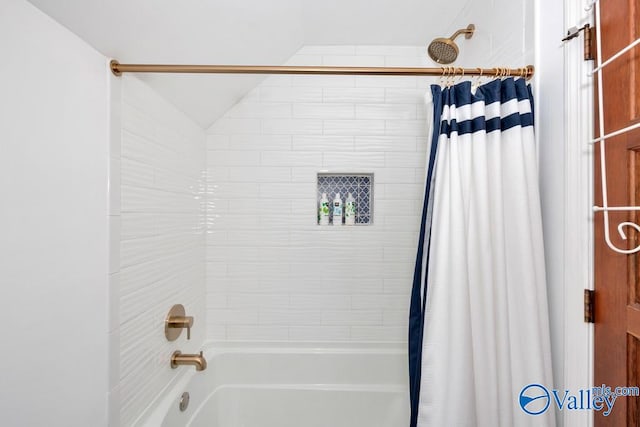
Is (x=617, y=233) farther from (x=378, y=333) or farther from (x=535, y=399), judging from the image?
(x=378, y=333)

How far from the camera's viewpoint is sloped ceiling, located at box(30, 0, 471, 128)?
87 cm

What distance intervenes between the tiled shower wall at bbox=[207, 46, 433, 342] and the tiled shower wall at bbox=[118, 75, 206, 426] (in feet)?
0.70

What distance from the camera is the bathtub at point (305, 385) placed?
1662mm

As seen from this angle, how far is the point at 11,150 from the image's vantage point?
0.65 m

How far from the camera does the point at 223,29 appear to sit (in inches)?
48.0

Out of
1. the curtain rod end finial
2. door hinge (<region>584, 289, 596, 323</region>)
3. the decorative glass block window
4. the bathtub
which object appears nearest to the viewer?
door hinge (<region>584, 289, 596, 323</region>)

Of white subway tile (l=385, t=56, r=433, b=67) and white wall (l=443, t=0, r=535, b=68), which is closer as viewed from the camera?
white wall (l=443, t=0, r=535, b=68)

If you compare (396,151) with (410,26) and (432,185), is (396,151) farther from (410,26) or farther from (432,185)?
(432,185)

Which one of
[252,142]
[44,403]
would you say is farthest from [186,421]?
[252,142]

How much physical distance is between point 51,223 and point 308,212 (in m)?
1.22

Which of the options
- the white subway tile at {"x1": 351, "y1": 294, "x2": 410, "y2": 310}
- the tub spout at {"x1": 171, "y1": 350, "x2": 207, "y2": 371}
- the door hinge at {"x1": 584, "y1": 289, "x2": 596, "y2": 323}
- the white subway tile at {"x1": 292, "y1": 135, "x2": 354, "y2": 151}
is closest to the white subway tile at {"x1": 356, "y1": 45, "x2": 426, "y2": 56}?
the white subway tile at {"x1": 292, "y1": 135, "x2": 354, "y2": 151}

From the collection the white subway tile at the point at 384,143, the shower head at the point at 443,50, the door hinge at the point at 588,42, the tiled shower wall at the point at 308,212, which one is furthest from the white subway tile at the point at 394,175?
the door hinge at the point at 588,42

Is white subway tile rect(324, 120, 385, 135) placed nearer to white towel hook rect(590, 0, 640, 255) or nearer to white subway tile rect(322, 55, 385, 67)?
white subway tile rect(322, 55, 385, 67)

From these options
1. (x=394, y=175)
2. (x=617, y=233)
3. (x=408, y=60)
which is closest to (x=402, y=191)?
(x=394, y=175)
